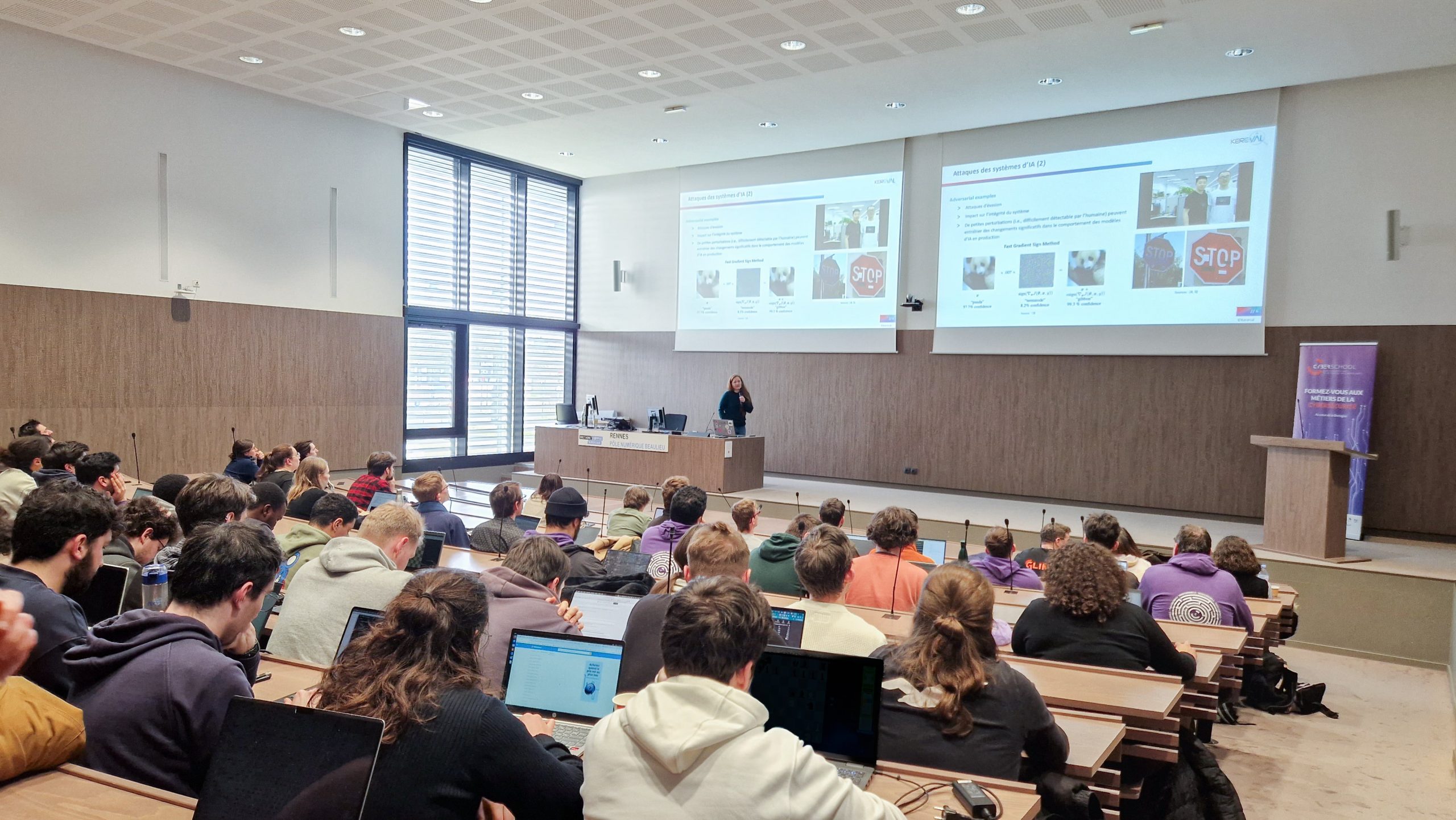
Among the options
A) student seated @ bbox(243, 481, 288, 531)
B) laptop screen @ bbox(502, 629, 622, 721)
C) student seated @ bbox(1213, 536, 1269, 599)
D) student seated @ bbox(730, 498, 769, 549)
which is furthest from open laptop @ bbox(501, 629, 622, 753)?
student seated @ bbox(1213, 536, 1269, 599)

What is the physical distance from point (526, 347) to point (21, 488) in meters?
7.44

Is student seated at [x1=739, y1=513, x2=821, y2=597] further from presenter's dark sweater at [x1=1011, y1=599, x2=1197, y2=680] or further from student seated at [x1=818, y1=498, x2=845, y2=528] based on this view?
presenter's dark sweater at [x1=1011, y1=599, x2=1197, y2=680]

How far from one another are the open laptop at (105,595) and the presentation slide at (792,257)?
8298 millimetres

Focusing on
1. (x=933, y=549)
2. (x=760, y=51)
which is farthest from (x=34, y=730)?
(x=760, y=51)

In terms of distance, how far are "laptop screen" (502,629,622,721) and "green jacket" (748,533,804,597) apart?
5.92ft

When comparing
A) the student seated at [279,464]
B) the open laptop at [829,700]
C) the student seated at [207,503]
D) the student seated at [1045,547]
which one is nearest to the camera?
the open laptop at [829,700]

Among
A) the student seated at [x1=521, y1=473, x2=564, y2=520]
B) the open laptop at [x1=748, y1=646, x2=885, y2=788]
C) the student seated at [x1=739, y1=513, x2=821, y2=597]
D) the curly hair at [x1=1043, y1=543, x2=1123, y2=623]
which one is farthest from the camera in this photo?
the student seated at [x1=521, y1=473, x2=564, y2=520]

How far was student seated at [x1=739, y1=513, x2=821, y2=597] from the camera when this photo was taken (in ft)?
12.8

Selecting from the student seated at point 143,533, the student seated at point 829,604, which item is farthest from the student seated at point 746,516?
the student seated at point 143,533

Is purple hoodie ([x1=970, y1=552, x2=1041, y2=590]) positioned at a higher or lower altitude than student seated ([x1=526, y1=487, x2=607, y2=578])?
lower

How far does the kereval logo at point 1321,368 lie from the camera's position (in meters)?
7.51

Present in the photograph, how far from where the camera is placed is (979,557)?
4.60 metres

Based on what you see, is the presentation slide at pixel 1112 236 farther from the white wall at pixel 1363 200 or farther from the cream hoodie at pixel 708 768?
the cream hoodie at pixel 708 768

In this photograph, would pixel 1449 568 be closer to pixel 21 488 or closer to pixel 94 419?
pixel 21 488
